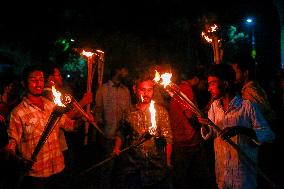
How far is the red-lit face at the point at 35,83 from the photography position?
4.91 m

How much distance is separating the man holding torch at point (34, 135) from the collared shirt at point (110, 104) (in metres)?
2.64

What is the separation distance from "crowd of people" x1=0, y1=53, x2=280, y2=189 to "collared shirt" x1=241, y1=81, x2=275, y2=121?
0.5 inches

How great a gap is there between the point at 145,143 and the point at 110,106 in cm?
266

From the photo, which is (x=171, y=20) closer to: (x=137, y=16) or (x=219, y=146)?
(x=137, y=16)

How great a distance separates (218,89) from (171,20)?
11.6 metres

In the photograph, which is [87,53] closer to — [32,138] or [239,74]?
Result: [32,138]

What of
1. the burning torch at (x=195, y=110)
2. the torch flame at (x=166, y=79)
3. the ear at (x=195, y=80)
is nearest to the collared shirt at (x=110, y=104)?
the ear at (x=195, y=80)

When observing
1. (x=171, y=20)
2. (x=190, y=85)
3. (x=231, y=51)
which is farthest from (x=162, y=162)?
(x=231, y=51)

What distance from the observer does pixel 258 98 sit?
514cm

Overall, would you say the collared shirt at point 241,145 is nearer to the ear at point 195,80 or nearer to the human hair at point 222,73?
the human hair at point 222,73

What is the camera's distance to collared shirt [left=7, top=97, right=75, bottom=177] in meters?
4.77

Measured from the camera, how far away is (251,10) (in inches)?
870

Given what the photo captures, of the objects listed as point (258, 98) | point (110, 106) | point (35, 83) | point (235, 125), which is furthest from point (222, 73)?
point (110, 106)

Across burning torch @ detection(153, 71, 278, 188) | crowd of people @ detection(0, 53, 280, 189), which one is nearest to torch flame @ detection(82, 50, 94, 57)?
crowd of people @ detection(0, 53, 280, 189)
